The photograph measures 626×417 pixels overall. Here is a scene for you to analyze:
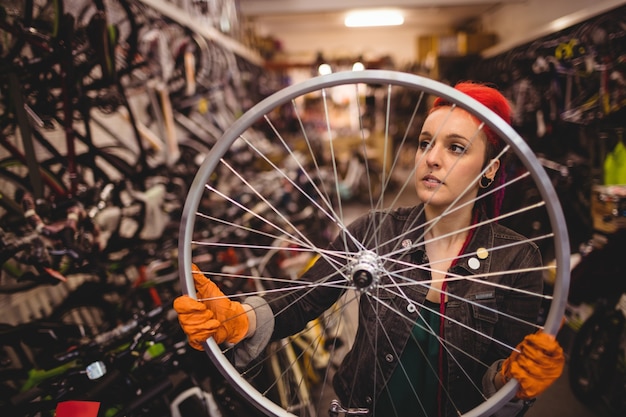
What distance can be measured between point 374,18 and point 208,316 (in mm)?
8043

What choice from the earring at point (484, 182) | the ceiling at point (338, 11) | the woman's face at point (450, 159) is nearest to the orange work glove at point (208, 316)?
the woman's face at point (450, 159)

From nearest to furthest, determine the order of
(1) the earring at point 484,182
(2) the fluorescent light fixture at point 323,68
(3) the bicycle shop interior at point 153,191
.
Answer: (1) the earring at point 484,182
(3) the bicycle shop interior at point 153,191
(2) the fluorescent light fixture at point 323,68

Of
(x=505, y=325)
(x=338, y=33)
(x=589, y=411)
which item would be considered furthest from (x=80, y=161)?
(x=338, y=33)

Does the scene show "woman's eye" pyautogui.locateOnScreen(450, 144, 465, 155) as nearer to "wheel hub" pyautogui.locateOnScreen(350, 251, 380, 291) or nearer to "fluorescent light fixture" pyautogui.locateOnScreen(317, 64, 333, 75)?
"wheel hub" pyautogui.locateOnScreen(350, 251, 380, 291)

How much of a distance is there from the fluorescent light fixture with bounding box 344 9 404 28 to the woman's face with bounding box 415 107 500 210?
7.00m

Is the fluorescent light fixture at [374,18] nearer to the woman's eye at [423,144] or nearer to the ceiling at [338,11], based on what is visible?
the ceiling at [338,11]

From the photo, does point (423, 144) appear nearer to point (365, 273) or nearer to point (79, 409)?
point (365, 273)

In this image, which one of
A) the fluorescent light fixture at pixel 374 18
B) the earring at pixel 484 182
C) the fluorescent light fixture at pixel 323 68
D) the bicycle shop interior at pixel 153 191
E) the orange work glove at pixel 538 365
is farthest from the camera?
the fluorescent light fixture at pixel 374 18

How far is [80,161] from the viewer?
83.0 inches

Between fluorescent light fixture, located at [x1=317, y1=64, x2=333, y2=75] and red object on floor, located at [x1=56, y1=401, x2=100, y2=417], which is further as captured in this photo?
fluorescent light fixture, located at [x1=317, y1=64, x2=333, y2=75]

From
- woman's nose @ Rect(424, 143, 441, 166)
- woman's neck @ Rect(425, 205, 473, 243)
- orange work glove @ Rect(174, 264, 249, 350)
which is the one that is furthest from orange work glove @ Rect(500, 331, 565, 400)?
orange work glove @ Rect(174, 264, 249, 350)

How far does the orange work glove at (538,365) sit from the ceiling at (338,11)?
5.09m

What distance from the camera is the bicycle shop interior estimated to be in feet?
4.43

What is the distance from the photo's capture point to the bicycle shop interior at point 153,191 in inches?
53.2
